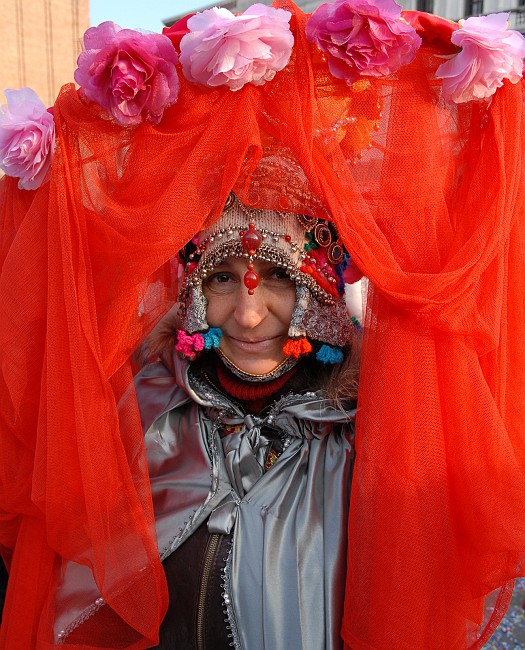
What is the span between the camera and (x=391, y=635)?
117 centimetres

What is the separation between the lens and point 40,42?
898cm

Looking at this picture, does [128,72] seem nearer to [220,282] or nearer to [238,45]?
[238,45]

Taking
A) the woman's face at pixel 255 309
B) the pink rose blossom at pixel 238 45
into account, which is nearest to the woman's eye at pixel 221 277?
the woman's face at pixel 255 309

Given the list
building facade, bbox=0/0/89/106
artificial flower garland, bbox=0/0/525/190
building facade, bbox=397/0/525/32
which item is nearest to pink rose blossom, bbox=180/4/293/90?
artificial flower garland, bbox=0/0/525/190

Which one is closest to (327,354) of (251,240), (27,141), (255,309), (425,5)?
(255,309)

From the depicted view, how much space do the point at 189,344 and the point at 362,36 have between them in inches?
30.8

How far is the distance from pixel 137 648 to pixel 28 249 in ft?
2.95

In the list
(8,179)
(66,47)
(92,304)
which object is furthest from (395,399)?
(66,47)

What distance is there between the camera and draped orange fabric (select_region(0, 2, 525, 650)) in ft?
3.82

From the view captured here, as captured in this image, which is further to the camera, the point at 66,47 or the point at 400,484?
the point at 66,47

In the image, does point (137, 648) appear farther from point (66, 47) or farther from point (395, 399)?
point (66, 47)

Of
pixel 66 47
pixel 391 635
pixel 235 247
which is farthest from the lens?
pixel 66 47

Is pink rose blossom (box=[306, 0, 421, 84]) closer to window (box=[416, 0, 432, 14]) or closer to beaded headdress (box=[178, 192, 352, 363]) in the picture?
beaded headdress (box=[178, 192, 352, 363])

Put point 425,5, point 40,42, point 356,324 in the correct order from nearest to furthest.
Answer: point 356,324
point 425,5
point 40,42
